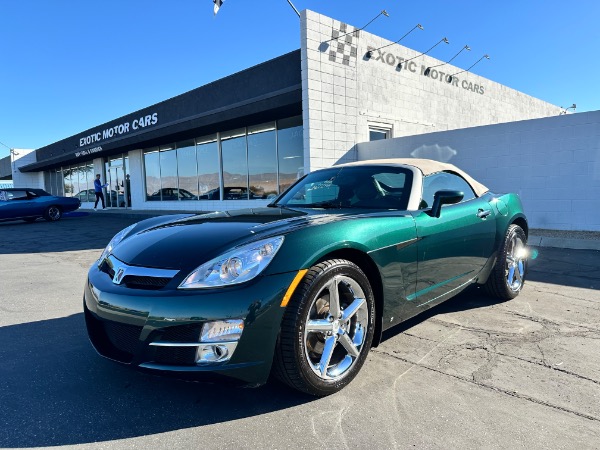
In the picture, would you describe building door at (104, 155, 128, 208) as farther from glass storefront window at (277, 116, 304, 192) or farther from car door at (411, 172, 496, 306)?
car door at (411, 172, 496, 306)

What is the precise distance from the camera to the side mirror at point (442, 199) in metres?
2.94

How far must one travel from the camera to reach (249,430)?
193cm

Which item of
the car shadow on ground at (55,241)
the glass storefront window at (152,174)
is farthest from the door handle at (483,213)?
the glass storefront window at (152,174)

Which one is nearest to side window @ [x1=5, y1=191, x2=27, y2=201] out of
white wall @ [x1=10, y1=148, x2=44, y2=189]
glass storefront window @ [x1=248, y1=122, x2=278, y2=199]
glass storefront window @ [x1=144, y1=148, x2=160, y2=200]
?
glass storefront window @ [x1=144, y1=148, x2=160, y2=200]

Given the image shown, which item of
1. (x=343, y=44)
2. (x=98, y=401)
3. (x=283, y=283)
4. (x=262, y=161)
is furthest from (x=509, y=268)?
(x=262, y=161)

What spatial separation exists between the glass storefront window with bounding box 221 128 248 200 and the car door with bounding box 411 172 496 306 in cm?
1098

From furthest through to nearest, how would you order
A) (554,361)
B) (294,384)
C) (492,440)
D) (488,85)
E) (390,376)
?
1. (488,85)
2. (554,361)
3. (390,376)
4. (294,384)
5. (492,440)

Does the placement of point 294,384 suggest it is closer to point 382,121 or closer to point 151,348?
point 151,348

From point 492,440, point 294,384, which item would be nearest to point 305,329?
point 294,384

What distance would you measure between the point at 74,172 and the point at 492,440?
2995cm

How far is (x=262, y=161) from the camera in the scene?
13.4m

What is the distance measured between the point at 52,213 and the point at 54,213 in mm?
90

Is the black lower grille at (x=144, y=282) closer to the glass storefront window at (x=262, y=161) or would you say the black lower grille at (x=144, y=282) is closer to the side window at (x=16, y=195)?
the glass storefront window at (x=262, y=161)

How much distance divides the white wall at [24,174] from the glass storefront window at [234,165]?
72.1 feet
